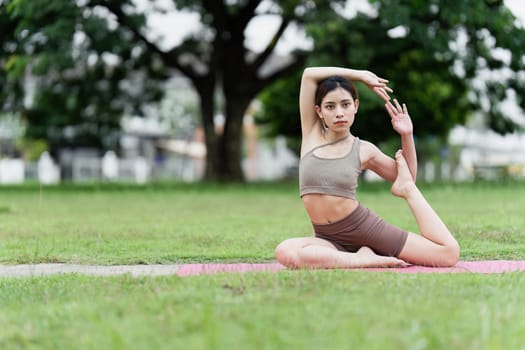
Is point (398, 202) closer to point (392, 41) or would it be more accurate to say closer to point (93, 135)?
point (392, 41)

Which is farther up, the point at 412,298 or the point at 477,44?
the point at 477,44

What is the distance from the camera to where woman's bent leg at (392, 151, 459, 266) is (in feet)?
17.1

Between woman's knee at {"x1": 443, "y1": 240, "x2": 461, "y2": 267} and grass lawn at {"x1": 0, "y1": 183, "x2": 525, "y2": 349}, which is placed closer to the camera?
grass lawn at {"x1": 0, "y1": 183, "x2": 525, "y2": 349}

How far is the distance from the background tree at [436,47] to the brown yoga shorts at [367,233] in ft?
41.3

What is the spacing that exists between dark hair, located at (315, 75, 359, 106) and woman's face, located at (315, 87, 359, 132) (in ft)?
0.09

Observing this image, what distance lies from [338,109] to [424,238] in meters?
1.17

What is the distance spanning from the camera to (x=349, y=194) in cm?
524

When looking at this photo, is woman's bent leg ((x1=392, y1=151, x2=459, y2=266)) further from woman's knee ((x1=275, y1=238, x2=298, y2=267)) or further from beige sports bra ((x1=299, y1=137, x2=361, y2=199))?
woman's knee ((x1=275, y1=238, x2=298, y2=267))

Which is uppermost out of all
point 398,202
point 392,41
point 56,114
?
point 392,41

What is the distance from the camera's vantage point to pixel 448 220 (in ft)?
30.3

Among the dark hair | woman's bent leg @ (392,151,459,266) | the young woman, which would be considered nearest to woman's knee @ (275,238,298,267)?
the young woman

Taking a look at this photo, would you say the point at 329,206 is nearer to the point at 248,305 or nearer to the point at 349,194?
the point at 349,194

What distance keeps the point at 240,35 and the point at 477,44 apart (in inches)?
318

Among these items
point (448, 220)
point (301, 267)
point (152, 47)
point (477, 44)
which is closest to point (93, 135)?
point (152, 47)
